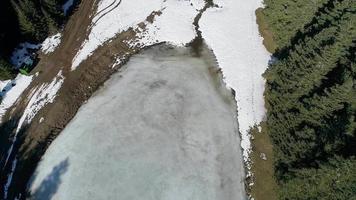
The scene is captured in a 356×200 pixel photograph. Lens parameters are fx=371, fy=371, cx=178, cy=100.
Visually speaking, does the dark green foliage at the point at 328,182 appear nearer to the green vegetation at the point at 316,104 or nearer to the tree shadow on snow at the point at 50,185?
the green vegetation at the point at 316,104

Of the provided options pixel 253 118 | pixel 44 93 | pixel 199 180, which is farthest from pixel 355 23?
pixel 44 93

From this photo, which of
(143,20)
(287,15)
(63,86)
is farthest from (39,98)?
(287,15)

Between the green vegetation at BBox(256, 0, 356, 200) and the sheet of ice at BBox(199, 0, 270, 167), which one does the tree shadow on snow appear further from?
the green vegetation at BBox(256, 0, 356, 200)

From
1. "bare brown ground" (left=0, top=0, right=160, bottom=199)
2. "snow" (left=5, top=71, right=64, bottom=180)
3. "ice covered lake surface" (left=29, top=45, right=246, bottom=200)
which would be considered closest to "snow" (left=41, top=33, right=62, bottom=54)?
"bare brown ground" (left=0, top=0, right=160, bottom=199)

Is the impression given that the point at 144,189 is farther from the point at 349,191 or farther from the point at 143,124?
the point at 349,191

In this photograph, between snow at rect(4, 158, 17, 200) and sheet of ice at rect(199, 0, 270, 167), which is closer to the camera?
snow at rect(4, 158, 17, 200)

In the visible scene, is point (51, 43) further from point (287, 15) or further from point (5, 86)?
point (287, 15)
